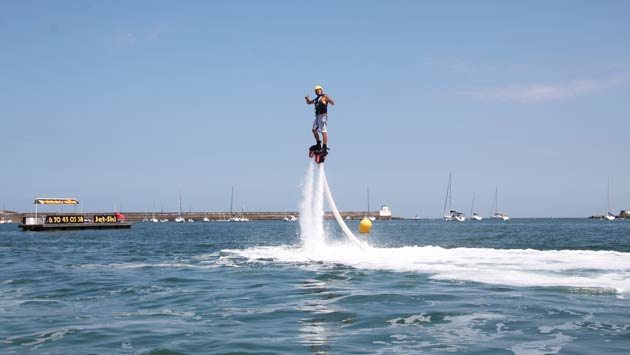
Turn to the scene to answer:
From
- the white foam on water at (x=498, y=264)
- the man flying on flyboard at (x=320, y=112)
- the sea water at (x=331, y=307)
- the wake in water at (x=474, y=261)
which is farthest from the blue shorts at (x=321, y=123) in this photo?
the sea water at (x=331, y=307)

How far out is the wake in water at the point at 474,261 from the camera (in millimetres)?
17391

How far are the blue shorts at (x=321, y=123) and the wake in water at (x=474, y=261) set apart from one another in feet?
6.56

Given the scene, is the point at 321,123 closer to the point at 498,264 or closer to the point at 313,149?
the point at 313,149

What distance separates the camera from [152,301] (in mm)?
15102

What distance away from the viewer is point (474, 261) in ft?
75.2

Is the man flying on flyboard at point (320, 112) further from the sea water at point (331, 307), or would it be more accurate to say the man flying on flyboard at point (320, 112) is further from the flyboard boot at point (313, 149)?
the sea water at point (331, 307)

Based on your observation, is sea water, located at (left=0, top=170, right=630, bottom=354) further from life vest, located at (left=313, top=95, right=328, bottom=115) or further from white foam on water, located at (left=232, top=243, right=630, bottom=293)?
life vest, located at (left=313, top=95, right=328, bottom=115)

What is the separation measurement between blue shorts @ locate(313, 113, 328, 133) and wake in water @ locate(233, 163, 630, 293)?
6.56 feet

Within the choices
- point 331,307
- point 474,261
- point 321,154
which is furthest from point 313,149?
point 331,307

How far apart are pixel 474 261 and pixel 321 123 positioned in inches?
326

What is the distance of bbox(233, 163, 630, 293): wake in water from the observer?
1739 cm

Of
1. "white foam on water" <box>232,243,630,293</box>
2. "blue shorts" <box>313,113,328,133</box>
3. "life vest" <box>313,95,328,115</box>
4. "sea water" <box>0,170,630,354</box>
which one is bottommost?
"sea water" <box>0,170,630,354</box>

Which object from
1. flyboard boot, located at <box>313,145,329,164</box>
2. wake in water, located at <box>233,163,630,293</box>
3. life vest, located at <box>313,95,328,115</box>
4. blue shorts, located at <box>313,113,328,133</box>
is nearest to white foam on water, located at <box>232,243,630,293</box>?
wake in water, located at <box>233,163,630,293</box>

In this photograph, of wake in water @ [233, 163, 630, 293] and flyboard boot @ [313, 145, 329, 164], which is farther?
flyboard boot @ [313, 145, 329, 164]
